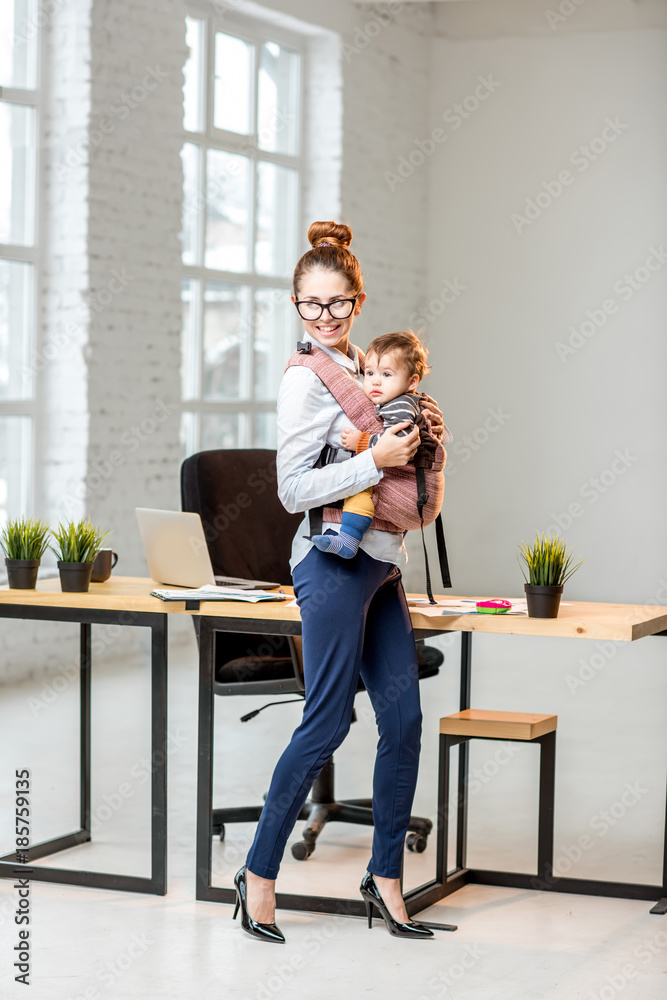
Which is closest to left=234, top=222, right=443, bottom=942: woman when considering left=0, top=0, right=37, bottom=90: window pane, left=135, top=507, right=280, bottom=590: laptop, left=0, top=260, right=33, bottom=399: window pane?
left=135, top=507, right=280, bottom=590: laptop

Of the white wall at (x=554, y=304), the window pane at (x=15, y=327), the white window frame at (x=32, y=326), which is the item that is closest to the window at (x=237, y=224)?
the white window frame at (x=32, y=326)

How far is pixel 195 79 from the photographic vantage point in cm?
622

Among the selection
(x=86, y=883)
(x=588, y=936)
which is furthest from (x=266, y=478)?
(x=588, y=936)

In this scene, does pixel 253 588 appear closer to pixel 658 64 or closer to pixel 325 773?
pixel 325 773

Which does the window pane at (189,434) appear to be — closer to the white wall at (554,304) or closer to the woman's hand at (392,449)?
the white wall at (554,304)

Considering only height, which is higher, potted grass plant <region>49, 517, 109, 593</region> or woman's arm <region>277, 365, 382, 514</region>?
woman's arm <region>277, 365, 382, 514</region>

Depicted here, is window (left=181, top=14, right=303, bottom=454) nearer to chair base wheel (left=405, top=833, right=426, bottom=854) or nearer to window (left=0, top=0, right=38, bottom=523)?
window (left=0, top=0, right=38, bottom=523)

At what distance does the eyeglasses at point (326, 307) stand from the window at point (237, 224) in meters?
3.64

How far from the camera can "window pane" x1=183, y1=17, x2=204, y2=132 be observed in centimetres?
616

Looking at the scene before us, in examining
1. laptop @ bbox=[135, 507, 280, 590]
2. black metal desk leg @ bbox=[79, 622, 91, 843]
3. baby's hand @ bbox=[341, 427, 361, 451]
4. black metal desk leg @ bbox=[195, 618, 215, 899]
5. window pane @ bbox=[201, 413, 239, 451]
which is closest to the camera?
baby's hand @ bbox=[341, 427, 361, 451]

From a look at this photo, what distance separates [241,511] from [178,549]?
623 millimetres

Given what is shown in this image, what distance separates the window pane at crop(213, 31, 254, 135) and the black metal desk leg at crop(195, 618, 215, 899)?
410 cm

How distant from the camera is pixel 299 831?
3508mm

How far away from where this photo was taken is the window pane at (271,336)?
22.2ft
